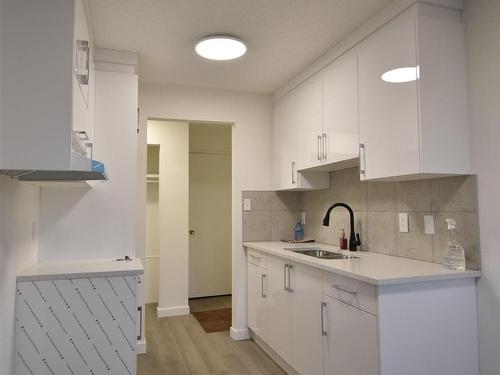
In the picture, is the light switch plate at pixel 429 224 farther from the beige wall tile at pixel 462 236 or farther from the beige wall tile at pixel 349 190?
the beige wall tile at pixel 349 190

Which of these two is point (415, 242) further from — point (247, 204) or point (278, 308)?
point (247, 204)

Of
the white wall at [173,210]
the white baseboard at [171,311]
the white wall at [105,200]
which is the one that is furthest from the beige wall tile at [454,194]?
the white baseboard at [171,311]

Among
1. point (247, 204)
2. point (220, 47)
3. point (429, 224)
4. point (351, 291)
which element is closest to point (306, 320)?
point (351, 291)

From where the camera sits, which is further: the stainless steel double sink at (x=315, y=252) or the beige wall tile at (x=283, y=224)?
the beige wall tile at (x=283, y=224)

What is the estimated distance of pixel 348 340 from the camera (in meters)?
1.92

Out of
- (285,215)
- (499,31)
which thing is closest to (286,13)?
(499,31)

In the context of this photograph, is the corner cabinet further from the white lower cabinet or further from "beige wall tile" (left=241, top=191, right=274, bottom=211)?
"beige wall tile" (left=241, top=191, right=274, bottom=211)

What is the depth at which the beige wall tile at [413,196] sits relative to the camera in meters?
2.21

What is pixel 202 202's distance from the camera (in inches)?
201

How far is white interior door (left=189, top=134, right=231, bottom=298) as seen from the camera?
506cm

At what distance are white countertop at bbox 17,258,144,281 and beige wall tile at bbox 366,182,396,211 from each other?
1.63 metres

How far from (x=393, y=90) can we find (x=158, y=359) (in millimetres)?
2636

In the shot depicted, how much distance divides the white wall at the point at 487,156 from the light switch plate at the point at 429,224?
0.30 meters

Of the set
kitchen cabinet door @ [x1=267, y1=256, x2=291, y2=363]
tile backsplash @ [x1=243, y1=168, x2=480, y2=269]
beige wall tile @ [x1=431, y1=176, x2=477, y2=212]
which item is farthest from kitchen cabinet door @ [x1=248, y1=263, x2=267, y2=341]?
Answer: beige wall tile @ [x1=431, y1=176, x2=477, y2=212]
